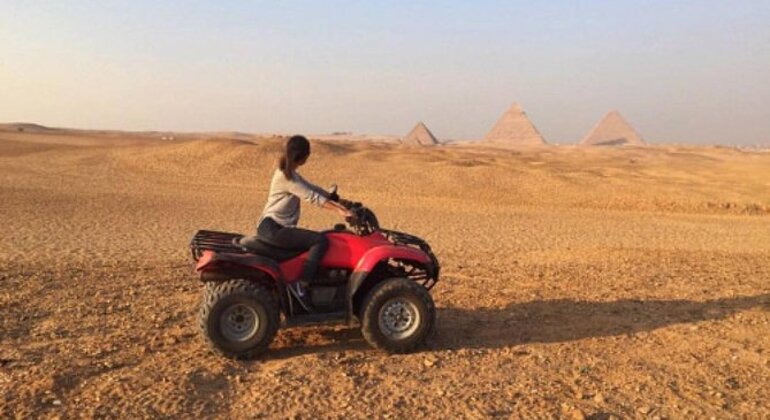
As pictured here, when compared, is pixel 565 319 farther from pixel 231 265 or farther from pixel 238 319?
pixel 231 265

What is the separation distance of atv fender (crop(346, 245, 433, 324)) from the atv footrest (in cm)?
10

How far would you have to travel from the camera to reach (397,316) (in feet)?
20.9

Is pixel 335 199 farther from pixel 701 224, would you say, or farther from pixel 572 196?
pixel 572 196

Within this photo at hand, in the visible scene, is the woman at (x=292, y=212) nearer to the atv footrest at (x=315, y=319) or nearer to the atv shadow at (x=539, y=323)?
the atv footrest at (x=315, y=319)

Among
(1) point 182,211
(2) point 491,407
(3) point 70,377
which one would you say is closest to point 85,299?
(3) point 70,377

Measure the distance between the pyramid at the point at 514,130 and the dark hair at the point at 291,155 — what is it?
152 meters

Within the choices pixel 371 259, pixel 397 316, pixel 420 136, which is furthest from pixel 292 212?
pixel 420 136

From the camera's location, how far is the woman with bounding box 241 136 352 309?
6.15 meters

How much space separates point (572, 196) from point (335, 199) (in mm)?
22988

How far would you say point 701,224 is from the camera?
70.7 feet

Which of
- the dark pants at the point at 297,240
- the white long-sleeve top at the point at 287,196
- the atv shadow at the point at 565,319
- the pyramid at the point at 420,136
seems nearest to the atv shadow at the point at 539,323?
the atv shadow at the point at 565,319

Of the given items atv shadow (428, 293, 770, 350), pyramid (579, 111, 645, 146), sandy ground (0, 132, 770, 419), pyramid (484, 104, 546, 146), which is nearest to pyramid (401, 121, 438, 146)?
pyramid (484, 104, 546, 146)

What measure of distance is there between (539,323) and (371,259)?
2.38m

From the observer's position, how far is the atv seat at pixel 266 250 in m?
6.26
